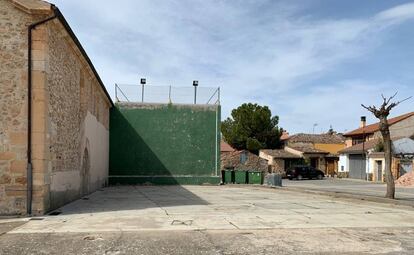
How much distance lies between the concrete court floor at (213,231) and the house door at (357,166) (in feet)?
120

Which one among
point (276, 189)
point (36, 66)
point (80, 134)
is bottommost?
point (276, 189)

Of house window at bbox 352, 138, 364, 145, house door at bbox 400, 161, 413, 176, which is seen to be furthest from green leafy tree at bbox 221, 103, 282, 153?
house door at bbox 400, 161, 413, 176

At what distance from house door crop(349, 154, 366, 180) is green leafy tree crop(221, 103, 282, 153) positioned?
→ 12.6 m

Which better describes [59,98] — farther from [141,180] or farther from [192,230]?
[141,180]

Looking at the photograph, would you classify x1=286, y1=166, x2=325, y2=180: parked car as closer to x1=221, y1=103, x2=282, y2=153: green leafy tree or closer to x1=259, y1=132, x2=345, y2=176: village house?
x1=259, y1=132, x2=345, y2=176: village house

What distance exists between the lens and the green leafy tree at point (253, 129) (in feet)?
202

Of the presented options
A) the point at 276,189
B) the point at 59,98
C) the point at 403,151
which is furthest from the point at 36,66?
the point at 403,151

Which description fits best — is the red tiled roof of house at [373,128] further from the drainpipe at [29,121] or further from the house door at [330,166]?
the drainpipe at [29,121]

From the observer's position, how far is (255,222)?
11625mm

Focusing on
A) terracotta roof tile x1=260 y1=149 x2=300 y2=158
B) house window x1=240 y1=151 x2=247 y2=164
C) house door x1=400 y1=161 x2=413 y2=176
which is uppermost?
terracotta roof tile x1=260 y1=149 x2=300 y2=158

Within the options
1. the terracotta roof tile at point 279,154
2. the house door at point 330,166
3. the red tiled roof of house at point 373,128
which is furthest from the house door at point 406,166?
the house door at point 330,166

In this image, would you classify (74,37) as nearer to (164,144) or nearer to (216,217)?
(216,217)

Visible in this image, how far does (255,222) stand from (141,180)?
70.8ft

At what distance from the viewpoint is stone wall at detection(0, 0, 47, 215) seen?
1237 centimetres
